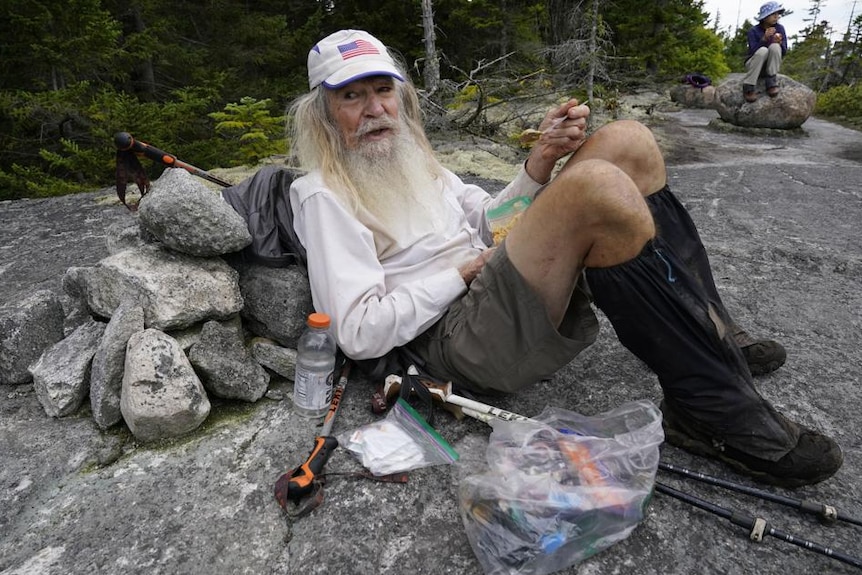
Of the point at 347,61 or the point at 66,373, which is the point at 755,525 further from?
the point at 66,373

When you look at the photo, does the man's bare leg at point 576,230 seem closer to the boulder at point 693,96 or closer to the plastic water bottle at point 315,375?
the plastic water bottle at point 315,375

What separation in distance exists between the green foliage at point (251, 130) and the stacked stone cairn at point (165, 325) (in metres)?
4.57

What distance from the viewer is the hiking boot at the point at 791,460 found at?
1790 mm

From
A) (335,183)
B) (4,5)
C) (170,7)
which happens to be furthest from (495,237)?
(170,7)

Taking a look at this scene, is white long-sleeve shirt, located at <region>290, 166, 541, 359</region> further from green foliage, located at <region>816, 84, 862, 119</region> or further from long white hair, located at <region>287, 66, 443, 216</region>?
green foliage, located at <region>816, 84, 862, 119</region>

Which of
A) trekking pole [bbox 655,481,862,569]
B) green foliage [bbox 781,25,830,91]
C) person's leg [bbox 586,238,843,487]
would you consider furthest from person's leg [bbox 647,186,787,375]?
green foliage [bbox 781,25,830,91]

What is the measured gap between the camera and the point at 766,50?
1108cm

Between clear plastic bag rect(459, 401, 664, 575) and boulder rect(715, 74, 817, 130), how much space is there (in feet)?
40.6

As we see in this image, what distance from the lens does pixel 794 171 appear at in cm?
718

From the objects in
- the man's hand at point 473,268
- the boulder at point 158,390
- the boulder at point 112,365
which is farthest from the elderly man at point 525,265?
the boulder at point 112,365

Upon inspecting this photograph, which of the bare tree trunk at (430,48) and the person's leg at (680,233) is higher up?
the bare tree trunk at (430,48)

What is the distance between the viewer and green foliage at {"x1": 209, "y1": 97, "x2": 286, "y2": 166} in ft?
21.6

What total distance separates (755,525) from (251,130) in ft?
22.9

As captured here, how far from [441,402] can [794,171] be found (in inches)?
293
